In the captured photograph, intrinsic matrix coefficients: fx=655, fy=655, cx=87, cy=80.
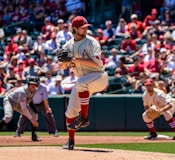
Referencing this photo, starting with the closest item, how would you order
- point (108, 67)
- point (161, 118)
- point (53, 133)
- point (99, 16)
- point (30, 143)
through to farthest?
point (30, 143)
point (53, 133)
point (161, 118)
point (108, 67)
point (99, 16)

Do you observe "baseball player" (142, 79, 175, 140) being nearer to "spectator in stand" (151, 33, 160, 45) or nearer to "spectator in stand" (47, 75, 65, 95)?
"spectator in stand" (47, 75, 65, 95)

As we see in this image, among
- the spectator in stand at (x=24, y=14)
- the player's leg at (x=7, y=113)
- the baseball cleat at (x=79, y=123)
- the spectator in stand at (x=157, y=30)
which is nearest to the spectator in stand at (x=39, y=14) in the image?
the spectator in stand at (x=24, y=14)

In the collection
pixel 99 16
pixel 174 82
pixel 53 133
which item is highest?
pixel 99 16

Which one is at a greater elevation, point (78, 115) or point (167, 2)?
point (167, 2)

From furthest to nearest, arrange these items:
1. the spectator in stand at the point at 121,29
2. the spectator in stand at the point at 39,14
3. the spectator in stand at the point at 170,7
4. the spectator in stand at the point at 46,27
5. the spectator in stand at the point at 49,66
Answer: the spectator in stand at the point at 39,14, the spectator in stand at the point at 46,27, the spectator in stand at the point at 170,7, the spectator in stand at the point at 121,29, the spectator in stand at the point at 49,66

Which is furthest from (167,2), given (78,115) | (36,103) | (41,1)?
(78,115)

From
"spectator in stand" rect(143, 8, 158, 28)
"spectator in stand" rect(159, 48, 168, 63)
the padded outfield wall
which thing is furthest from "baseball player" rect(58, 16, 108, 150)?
"spectator in stand" rect(143, 8, 158, 28)

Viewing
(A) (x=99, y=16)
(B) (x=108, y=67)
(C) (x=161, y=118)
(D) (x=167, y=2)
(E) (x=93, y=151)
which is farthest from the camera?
(A) (x=99, y=16)

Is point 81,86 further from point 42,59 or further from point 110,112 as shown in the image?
point 42,59

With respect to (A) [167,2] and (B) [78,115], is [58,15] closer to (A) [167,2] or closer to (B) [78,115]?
(A) [167,2]

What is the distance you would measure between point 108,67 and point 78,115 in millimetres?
8504

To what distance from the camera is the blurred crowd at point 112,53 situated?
1703 cm

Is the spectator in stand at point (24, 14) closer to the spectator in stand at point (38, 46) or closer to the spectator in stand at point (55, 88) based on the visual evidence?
the spectator in stand at point (38, 46)

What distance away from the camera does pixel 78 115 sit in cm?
968
